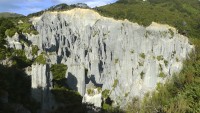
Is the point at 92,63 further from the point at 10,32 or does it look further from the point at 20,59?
the point at 20,59

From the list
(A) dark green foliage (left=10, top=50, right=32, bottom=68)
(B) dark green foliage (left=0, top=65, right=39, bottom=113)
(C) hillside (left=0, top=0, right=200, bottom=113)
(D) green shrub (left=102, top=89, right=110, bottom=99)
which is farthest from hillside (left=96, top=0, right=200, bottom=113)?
(A) dark green foliage (left=10, top=50, right=32, bottom=68)

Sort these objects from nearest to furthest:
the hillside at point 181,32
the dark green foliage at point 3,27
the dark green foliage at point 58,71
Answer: the hillside at point 181,32
the dark green foliage at point 3,27
the dark green foliage at point 58,71

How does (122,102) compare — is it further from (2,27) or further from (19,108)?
(19,108)

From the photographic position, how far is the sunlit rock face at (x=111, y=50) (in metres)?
99.9

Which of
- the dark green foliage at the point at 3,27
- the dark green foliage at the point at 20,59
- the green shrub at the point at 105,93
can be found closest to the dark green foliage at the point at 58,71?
the dark green foliage at the point at 20,59

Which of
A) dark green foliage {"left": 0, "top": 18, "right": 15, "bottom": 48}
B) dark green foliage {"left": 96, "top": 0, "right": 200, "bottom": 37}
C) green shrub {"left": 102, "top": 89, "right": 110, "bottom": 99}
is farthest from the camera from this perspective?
dark green foliage {"left": 96, "top": 0, "right": 200, "bottom": 37}

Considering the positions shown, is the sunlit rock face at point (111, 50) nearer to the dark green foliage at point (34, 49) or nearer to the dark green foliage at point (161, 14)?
the dark green foliage at point (34, 49)

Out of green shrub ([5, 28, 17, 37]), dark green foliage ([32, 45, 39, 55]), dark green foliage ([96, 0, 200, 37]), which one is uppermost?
dark green foliage ([96, 0, 200, 37])

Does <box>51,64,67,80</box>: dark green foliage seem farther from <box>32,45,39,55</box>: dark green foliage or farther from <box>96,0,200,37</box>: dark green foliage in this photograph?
<box>96,0,200,37</box>: dark green foliage

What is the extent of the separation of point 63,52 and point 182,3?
105545 millimetres

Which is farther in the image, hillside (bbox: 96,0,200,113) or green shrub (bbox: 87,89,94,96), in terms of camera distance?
green shrub (bbox: 87,89,94,96)

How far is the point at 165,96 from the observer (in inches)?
2650

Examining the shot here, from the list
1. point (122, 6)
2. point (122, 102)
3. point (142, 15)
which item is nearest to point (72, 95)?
point (122, 102)

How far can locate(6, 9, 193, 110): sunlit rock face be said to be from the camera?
9994cm
